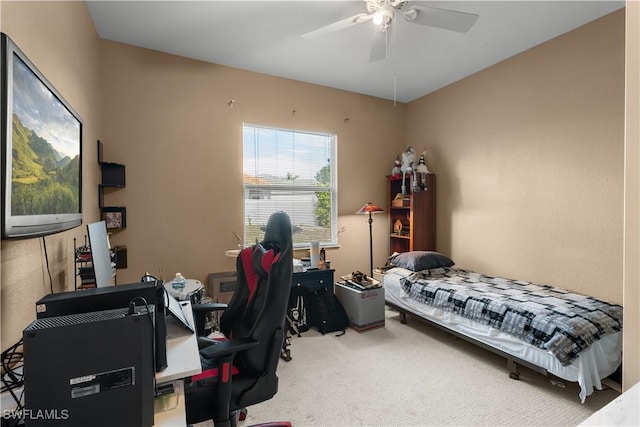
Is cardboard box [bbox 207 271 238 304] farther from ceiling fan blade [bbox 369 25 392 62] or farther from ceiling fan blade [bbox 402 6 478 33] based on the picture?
ceiling fan blade [bbox 402 6 478 33]

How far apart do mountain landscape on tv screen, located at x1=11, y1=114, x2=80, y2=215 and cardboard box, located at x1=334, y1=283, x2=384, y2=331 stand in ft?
8.43

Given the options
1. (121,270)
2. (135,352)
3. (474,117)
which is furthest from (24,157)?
(474,117)

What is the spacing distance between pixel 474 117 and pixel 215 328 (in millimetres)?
3704

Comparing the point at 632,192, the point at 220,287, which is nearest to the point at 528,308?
the point at 632,192

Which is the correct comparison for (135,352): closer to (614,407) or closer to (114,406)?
(114,406)

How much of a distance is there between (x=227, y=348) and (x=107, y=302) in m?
0.52

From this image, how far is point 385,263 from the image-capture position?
4.49 meters

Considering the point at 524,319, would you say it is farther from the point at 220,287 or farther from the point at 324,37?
the point at 324,37

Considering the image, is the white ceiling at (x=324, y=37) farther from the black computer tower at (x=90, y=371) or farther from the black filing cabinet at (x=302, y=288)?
the black computer tower at (x=90, y=371)

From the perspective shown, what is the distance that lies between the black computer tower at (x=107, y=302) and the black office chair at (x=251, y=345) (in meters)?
0.22

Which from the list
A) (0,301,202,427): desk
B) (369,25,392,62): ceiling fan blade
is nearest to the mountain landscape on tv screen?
(0,301,202,427): desk

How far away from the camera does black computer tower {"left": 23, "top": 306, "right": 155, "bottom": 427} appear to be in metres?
0.75

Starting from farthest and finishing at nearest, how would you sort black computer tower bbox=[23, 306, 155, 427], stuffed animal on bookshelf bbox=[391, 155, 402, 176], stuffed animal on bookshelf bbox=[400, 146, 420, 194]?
stuffed animal on bookshelf bbox=[391, 155, 402, 176]
stuffed animal on bookshelf bbox=[400, 146, 420, 194]
black computer tower bbox=[23, 306, 155, 427]

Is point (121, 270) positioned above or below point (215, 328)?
above
